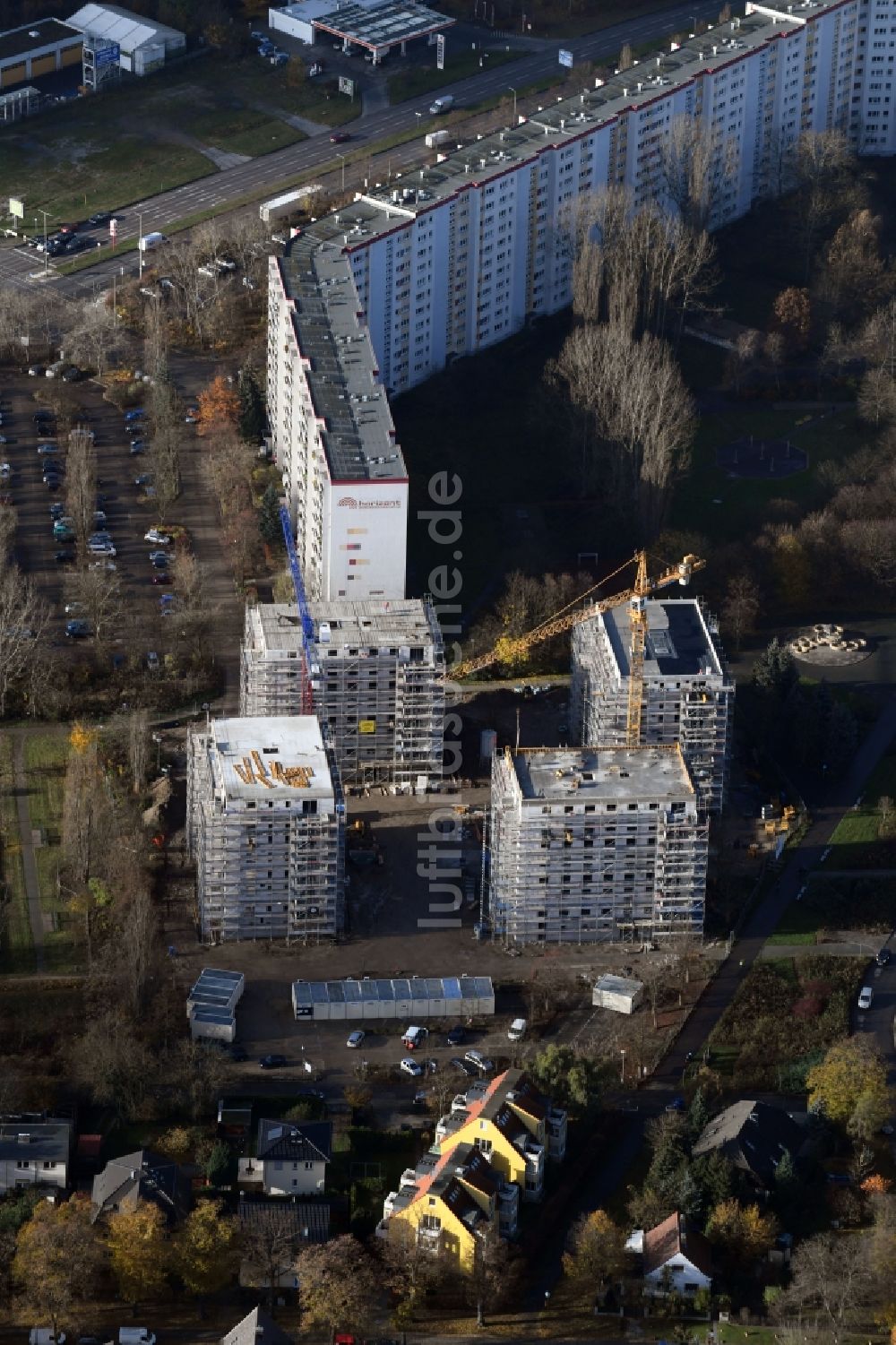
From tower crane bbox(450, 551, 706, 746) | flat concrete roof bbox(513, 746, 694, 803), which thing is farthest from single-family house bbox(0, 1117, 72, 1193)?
tower crane bbox(450, 551, 706, 746)

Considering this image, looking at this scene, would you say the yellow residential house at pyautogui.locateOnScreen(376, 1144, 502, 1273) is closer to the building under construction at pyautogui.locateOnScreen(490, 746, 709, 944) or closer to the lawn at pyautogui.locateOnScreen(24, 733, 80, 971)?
the building under construction at pyautogui.locateOnScreen(490, 746, 709, 944)

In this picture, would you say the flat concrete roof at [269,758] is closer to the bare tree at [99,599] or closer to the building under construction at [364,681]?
the building under construction at [364,681]

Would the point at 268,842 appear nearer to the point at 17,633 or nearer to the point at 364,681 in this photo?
the point at 364,681

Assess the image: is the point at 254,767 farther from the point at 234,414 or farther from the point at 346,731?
the point at 234,414

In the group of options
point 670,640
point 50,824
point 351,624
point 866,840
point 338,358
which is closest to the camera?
point 50,824

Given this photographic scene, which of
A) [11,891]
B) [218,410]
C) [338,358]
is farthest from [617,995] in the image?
[218,410]

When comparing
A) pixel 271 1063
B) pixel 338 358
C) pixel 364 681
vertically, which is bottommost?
pixel 271 1063

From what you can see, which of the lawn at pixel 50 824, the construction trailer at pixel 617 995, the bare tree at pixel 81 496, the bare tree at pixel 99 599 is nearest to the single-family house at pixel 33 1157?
the lawn at pixel 50 824

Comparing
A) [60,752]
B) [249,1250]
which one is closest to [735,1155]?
[249,1250]
